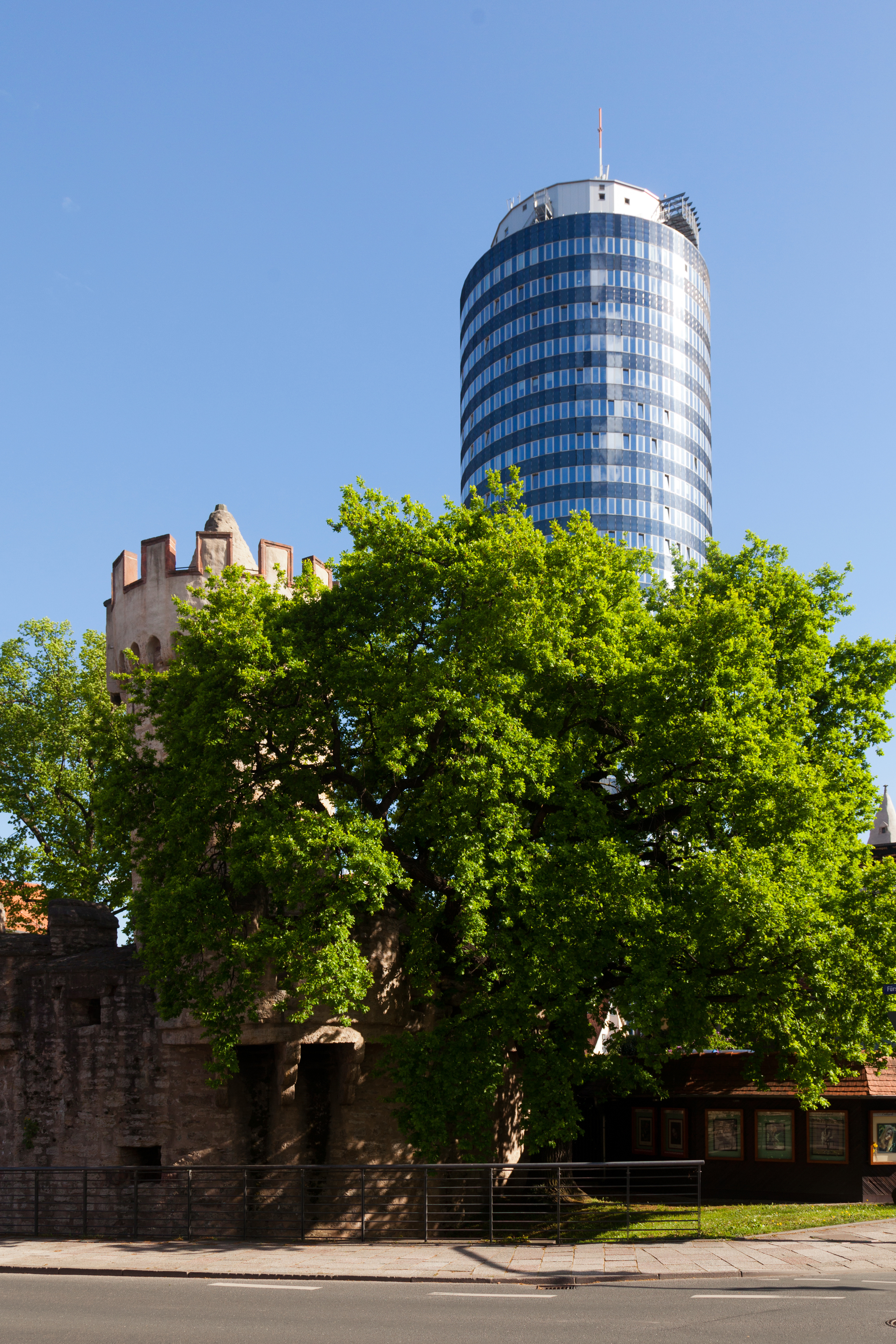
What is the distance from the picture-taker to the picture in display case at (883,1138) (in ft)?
77.4

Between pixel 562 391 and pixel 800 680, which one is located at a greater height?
pixel 562 391

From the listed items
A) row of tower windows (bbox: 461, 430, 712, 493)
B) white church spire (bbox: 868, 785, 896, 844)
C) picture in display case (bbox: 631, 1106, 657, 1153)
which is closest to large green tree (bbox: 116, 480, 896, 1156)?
picture in display case (bbox: 631, 1106, 657, 1153)

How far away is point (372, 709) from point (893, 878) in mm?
9890

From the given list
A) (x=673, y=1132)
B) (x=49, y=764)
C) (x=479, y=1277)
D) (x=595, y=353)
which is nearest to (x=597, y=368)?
(x=595, y=353)

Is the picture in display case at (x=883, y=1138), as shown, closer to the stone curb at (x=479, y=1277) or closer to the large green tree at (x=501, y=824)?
the large green tree at (x=501, y=824)

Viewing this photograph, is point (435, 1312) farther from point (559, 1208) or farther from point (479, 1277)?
point (559, 1208)

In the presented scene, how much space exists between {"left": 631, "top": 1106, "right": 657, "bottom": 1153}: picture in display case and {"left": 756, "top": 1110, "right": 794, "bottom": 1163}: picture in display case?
2963mm

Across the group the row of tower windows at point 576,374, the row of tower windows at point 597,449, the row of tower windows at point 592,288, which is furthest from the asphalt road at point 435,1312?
the row of tower windows at point 592,288

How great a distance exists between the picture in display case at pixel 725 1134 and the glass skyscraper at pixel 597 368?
84912 millimetres

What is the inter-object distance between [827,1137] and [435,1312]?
46.9 feet

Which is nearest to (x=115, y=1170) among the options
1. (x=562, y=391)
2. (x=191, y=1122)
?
(x=191, y=1122)

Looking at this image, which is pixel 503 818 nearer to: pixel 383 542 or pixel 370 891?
pixel 370 891

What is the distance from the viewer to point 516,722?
66.1ft

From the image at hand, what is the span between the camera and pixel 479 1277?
14805mm
